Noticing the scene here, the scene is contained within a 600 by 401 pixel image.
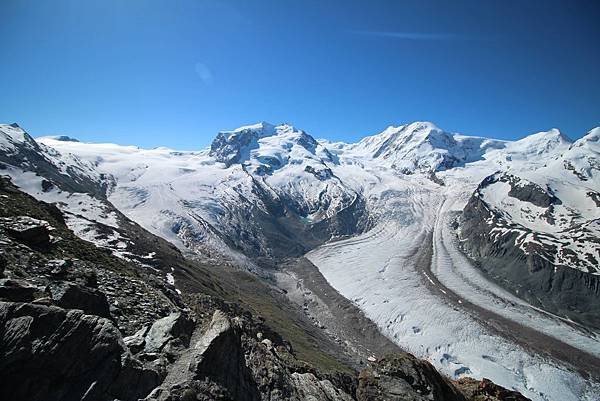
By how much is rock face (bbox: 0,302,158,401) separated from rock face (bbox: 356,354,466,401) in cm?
1012

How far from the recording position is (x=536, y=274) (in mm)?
122188

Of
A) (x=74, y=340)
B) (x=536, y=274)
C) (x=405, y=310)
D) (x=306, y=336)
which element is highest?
(x=536, y=274)

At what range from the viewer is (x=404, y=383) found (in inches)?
644

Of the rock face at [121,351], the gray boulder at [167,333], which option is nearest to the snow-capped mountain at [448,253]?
the rock face at [121,351]

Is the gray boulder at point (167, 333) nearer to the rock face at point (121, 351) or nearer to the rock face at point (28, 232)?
the rock face at point (121, 351)

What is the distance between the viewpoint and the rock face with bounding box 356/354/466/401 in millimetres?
15930

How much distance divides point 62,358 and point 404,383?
1333 centimetres

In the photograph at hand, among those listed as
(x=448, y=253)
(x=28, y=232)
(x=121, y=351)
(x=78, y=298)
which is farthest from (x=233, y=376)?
(x=448, y=253)

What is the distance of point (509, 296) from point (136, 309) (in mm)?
121201

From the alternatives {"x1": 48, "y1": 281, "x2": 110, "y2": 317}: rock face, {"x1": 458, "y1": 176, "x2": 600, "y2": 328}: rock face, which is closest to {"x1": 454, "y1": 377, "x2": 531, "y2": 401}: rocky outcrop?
{"x1": 48, "y1": 281, "x2": 110, "y2": 317}: rock face

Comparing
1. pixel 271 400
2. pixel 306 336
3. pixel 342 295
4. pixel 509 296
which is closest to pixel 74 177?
pixel 342 295

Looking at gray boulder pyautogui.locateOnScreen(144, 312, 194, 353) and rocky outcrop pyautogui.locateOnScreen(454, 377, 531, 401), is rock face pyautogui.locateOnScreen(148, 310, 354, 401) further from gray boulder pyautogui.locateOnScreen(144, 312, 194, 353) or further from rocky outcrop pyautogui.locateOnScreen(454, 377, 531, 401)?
rocky outcrop pyautogui.locateOnScreen(454, 377, 531, 401)

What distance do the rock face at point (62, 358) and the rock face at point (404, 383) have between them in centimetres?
1012

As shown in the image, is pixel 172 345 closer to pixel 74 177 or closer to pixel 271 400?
pixel 271 400
